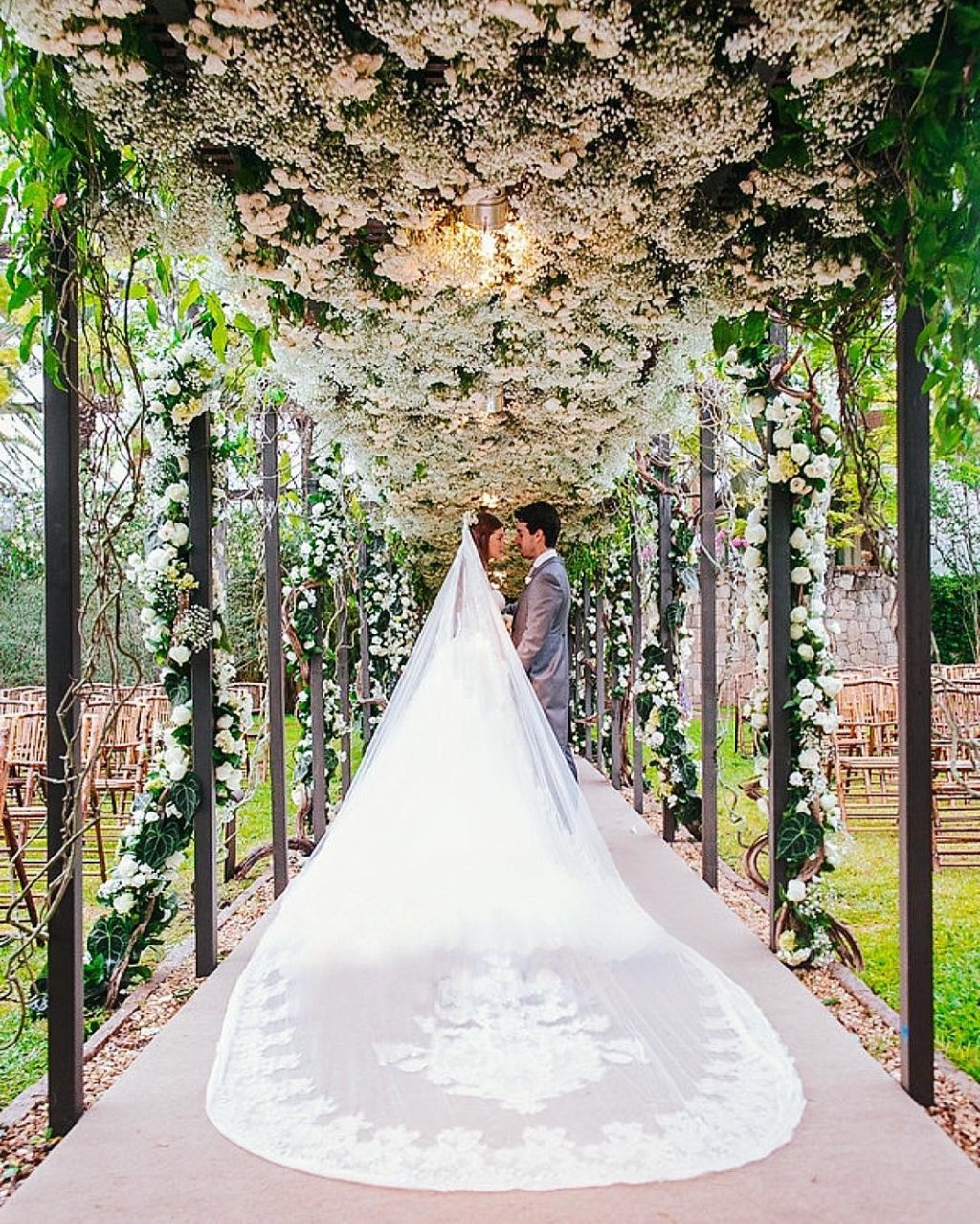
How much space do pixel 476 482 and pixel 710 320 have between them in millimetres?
3914

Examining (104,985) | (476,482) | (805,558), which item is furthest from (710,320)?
(476,482)

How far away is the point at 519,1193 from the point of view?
203 centimetres

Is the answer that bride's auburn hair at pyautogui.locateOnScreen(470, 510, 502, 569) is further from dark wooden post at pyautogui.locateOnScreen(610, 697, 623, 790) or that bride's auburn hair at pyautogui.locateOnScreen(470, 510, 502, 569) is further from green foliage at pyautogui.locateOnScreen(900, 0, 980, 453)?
green foliage at pyautogui.locateOnScreen(900, 0, 980, 453)

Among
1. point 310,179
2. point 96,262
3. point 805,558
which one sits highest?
point 310,179

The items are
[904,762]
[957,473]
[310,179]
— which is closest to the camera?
[310,179]

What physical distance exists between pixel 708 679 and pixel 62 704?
10.4 feet

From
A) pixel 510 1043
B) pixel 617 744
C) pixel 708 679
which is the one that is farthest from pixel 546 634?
pixel 617 744

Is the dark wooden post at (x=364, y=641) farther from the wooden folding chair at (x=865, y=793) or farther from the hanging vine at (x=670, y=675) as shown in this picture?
the wooden folding chair at (x=865, y=793)

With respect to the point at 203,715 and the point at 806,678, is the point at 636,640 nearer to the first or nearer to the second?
the point at 806,678

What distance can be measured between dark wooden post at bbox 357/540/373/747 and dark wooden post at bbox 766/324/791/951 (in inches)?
189

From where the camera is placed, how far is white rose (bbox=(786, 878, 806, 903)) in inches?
140

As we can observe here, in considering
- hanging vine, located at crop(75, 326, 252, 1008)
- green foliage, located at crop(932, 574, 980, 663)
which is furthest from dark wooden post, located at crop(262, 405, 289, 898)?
green foliage, located at crop(932, 574, 980, 663)

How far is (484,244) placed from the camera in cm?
287

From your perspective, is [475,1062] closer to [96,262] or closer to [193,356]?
[96,262]
